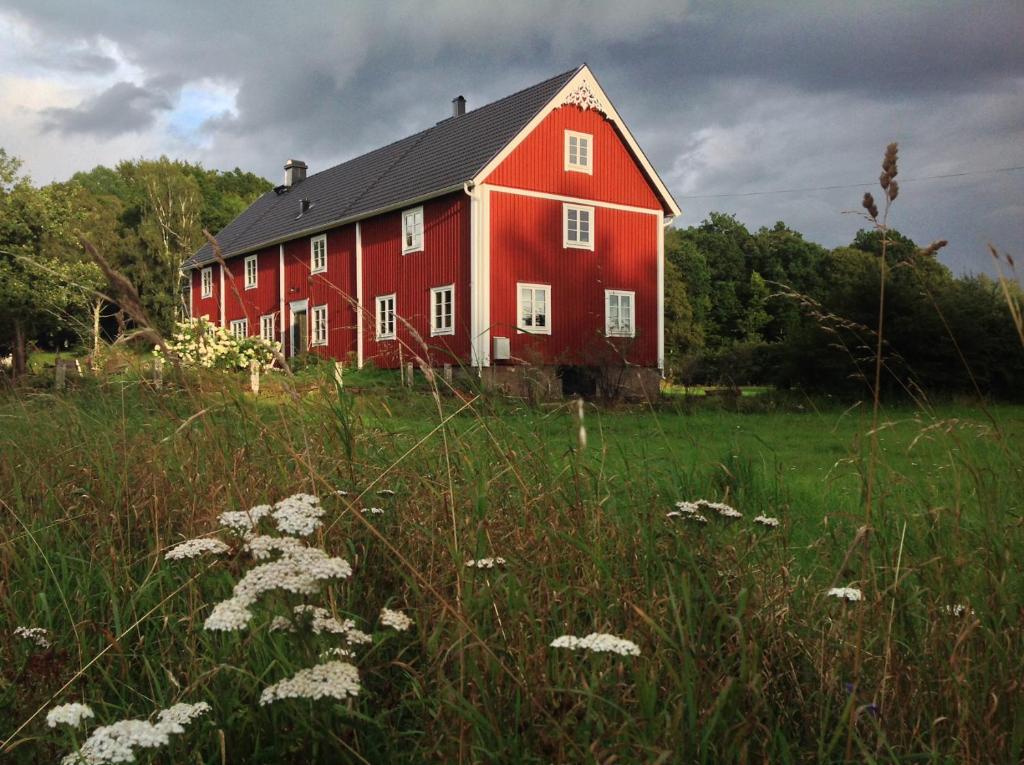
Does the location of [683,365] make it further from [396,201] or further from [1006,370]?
[396,201]

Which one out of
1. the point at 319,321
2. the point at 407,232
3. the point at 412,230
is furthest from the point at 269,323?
the point at 319,321

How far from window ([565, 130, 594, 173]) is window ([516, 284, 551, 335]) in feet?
11.9

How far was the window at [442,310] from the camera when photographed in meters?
23.6

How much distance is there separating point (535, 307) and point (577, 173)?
13.6ft

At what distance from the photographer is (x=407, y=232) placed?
82.2ft

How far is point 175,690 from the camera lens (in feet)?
6.73

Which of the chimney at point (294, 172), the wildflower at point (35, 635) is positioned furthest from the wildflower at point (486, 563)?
the chimney at point (294, 172)

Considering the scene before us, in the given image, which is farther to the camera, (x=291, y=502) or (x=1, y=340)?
(x=1, y=340)

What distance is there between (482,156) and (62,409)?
1904 cm

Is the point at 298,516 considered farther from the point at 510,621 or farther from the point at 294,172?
the point at 294,172

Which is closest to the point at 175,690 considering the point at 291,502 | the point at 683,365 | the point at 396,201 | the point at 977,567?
the point at 291,502

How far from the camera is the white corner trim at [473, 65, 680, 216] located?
22625 mm

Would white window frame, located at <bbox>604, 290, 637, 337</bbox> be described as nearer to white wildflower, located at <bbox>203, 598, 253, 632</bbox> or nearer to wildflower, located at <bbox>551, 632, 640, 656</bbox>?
wildflower, located at <bbox>551, 632, 640, 656</bbox>

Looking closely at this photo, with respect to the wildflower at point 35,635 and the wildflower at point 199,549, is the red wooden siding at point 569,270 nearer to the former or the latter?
the wildflower at point 35,635
